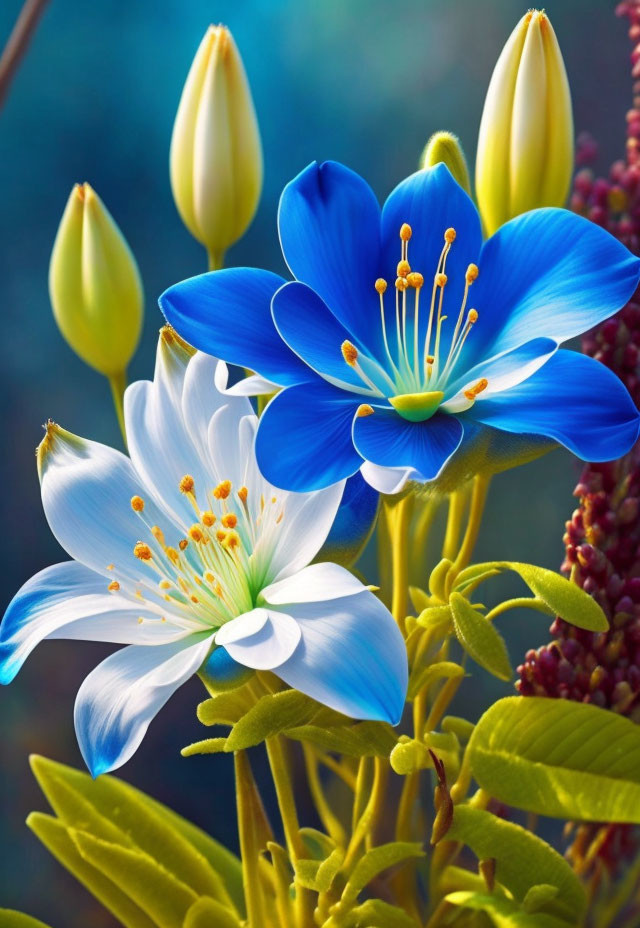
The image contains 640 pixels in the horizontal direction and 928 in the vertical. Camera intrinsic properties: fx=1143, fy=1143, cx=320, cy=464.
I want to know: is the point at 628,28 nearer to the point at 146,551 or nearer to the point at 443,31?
the point at 443,31

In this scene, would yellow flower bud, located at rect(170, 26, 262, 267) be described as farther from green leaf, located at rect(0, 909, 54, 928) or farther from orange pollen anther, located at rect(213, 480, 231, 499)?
green leaf, located at rect(0, 909, 54, 928)

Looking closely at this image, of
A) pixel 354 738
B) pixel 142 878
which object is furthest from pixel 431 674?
pixel 142 878

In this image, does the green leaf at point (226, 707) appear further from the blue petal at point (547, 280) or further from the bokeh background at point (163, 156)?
the bokeh background at point (163, 156)

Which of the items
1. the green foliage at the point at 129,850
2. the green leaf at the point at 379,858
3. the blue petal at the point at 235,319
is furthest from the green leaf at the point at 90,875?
the blue petal at the point at 235,319

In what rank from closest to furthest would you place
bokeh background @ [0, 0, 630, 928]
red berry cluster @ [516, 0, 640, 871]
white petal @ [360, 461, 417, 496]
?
white petal @ [360, 461, 417, 496], red berry cluster @ [516, 0, 640, 871], bokeh background @ [0, 0, 630, 928]

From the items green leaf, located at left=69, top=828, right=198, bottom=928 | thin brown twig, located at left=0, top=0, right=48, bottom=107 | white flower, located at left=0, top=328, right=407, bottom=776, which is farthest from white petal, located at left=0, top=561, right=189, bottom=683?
thin brown twig, located at left=0, top=0, right=48, bottom=107

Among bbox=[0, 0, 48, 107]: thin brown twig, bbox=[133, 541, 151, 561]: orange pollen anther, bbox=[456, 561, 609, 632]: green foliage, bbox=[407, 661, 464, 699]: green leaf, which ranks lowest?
bbox=[407, 661, 464, 699]: green leaf
